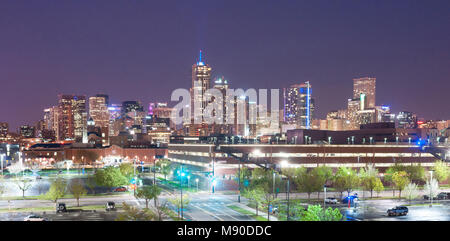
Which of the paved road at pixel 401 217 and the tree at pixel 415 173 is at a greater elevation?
the tree at pixel 415 173

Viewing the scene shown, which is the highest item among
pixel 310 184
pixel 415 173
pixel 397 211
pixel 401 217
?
pixel 310 184

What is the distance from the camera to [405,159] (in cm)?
9144

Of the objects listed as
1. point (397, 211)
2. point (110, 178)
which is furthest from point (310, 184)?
point (110, 178)

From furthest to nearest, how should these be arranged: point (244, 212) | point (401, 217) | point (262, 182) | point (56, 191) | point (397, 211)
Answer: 1. point (262, 182)
2. point (56, 191)
3. point (244, 212)
4. point (397, 211)
5. point (401, 217)

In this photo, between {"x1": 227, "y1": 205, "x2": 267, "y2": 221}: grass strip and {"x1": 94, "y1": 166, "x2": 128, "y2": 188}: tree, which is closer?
{"x1": 227, "y1": 205, "x2": 267, "y2": 221}: grass strip

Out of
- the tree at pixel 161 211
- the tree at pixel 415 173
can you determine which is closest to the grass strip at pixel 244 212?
the tree at pixel 161 211

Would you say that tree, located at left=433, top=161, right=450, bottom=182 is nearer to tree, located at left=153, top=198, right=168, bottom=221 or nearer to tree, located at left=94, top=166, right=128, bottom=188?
tree, located at left=153, top=198, right=168, bottom=221

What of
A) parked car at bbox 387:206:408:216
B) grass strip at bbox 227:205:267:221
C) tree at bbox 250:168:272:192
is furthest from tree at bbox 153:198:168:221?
parked car at bbox 387:206:408:216

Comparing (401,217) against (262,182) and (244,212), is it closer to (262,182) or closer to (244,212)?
(244,212)

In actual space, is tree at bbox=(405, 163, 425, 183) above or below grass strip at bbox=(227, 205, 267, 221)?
above

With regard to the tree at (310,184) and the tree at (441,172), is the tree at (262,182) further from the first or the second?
the tree at (441,172)

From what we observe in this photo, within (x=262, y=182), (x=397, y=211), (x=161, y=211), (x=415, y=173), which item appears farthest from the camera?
(x=415, y=173)
